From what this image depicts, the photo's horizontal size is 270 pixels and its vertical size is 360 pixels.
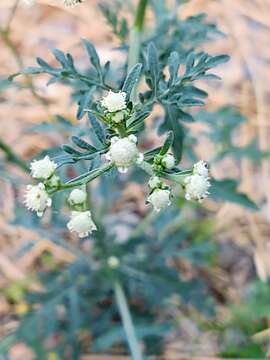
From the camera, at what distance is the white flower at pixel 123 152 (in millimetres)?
923

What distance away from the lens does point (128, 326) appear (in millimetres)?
1694

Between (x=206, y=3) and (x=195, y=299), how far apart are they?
1.52m

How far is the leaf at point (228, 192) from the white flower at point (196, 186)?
601 mm

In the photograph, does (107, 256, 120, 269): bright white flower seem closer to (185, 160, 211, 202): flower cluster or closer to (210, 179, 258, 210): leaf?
(210, 179, 258, 210): leaf

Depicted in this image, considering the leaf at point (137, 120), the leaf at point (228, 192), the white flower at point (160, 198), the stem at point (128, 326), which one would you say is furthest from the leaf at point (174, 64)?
the stem at point (128, 326)

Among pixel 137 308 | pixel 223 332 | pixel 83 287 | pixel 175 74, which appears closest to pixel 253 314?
pixel 223 332

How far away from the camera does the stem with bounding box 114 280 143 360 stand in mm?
1614

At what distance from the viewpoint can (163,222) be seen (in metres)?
1.97

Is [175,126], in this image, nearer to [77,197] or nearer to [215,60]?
[215,60]

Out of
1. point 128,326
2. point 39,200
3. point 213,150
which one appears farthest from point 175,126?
point 213,150

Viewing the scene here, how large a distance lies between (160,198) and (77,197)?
5.0 inches

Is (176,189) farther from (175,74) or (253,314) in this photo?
(175,74)

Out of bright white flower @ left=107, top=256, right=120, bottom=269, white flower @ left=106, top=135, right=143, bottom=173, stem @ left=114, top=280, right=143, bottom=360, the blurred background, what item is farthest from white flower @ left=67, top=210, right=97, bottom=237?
bright white flower @ left=107, top=256, right=120, bottom=269

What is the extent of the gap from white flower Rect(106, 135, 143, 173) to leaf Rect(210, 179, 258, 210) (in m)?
0.67
